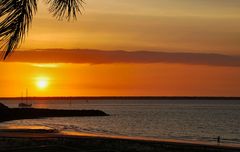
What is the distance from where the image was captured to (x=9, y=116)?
334 feet

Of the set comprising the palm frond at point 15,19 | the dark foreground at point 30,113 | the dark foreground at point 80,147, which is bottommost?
the dark foreground at point 80,147

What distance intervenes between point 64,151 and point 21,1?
1826 centimetres

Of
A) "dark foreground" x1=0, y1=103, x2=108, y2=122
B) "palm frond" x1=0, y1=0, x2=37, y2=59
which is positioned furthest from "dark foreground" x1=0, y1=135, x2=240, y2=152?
"dark foreground" x1=0, y1=103, x2=108, y2=122

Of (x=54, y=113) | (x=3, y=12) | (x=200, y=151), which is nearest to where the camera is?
(x=3, y=12)

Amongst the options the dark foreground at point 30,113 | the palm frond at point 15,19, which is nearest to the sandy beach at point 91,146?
the palm frond at point 15,19

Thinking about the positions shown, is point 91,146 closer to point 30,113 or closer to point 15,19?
point 15,19

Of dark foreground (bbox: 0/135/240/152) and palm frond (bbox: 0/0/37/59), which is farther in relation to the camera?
dark foreground (bbox: 0/135/240/152)

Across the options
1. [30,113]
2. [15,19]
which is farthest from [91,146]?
[30,113]

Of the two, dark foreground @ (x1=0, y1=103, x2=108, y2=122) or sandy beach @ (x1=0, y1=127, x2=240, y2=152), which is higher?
dark foreground @ (x1=0, y1=103, x2=108, y2=122)

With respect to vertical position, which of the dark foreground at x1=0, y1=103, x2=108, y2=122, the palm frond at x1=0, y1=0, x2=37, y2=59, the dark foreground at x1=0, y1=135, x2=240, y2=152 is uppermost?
the dark foreground at x1=0, y1=103, x2=108, y2=122

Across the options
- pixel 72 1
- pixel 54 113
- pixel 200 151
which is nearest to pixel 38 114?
pixel 54 113

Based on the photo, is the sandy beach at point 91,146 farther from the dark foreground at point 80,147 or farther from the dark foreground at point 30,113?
the dark foreground at point 30,113

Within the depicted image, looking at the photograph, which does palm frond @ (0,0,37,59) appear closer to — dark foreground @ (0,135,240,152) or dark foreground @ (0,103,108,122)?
dark foreground @ (0,135,240,152)

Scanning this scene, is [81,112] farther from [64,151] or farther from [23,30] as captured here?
[23,30]
